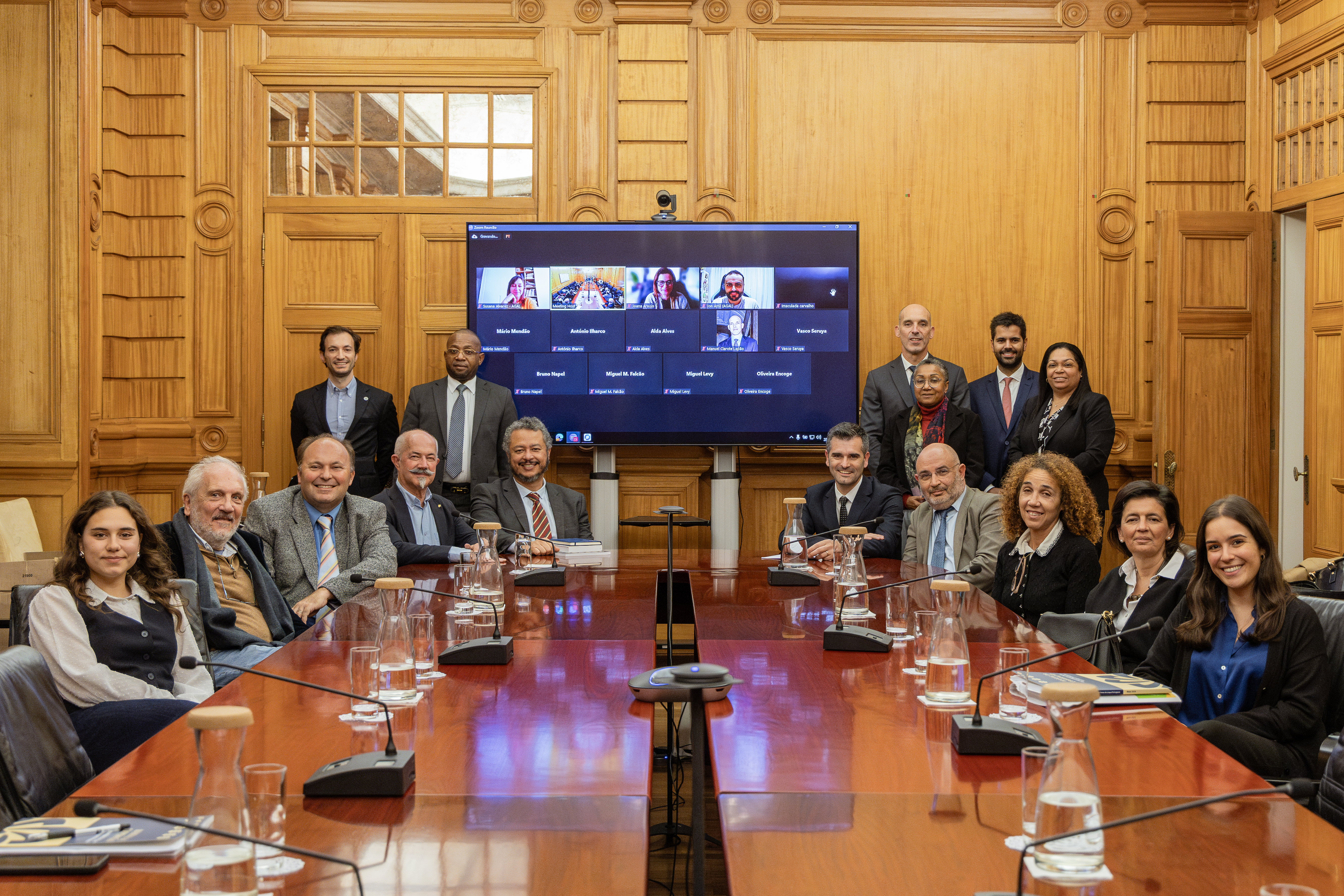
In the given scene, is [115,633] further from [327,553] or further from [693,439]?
[693,439]

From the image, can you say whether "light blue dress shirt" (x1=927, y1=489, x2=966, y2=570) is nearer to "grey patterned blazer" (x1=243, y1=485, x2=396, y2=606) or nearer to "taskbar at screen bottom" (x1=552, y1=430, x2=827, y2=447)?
"taskbar at screen bottom" (x1=552, y1=430, x2=827, y2=447)

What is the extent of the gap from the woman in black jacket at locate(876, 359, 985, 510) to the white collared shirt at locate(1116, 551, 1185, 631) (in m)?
2.00

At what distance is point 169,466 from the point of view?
20.9ft

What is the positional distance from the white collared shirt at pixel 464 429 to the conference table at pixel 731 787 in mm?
2975

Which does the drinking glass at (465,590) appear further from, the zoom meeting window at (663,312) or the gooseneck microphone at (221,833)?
the zoom meeting window at (663,312)

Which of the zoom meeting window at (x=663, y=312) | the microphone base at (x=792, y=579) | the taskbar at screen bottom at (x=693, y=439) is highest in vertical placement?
the zoom meeting window at (x=663, y=312)

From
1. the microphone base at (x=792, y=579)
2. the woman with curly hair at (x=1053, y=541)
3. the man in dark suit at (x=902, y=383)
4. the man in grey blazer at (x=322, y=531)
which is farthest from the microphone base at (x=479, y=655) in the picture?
the man in dark suit at (x=902, y=383)

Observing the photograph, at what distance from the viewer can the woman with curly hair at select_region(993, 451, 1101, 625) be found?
3748 millimetres

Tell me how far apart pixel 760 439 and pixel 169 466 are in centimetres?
315

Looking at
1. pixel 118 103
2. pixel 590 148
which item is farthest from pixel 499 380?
pixel 118 103

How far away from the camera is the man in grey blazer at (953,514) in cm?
437

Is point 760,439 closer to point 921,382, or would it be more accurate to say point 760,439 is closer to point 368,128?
point 921,382

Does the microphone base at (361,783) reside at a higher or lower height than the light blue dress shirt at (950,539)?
lower

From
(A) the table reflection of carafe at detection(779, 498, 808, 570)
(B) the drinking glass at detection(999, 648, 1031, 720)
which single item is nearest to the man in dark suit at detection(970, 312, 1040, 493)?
(A) the table reflection of carafe at detection(779, 498, 808, 570)
